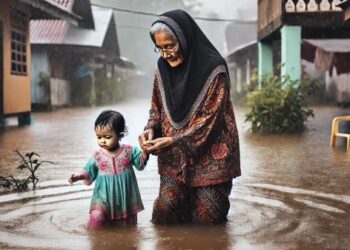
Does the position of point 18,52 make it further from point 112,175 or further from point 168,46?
point 168,46

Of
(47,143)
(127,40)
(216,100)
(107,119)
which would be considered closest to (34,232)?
(107,119)

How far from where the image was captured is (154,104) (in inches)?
193

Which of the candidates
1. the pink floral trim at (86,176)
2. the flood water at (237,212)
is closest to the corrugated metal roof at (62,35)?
the flood water at (237,212)

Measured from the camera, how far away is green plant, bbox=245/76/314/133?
1310cm

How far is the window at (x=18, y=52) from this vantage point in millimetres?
15986

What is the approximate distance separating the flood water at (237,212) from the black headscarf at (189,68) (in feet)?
3.05

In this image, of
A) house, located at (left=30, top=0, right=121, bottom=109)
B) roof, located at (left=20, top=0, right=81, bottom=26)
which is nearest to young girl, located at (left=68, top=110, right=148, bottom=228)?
roof, located at (left=20, top=0, right=81, bottom=26)

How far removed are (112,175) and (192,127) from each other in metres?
0.73

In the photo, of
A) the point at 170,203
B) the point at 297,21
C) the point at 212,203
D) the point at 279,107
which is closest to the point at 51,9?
the point at 297,21

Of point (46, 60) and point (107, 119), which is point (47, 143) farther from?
point (46, 60)

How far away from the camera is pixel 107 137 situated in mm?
4594

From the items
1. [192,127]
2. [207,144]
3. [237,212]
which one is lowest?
[237,212]

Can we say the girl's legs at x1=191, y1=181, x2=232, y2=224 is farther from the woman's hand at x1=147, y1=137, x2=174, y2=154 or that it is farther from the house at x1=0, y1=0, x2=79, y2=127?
the house at x1=0, y1=0, x2=79, y2=127

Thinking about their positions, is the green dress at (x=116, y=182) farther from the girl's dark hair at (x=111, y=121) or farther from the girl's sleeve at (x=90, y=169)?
the girl's dark hair at (x=111, y=121)
